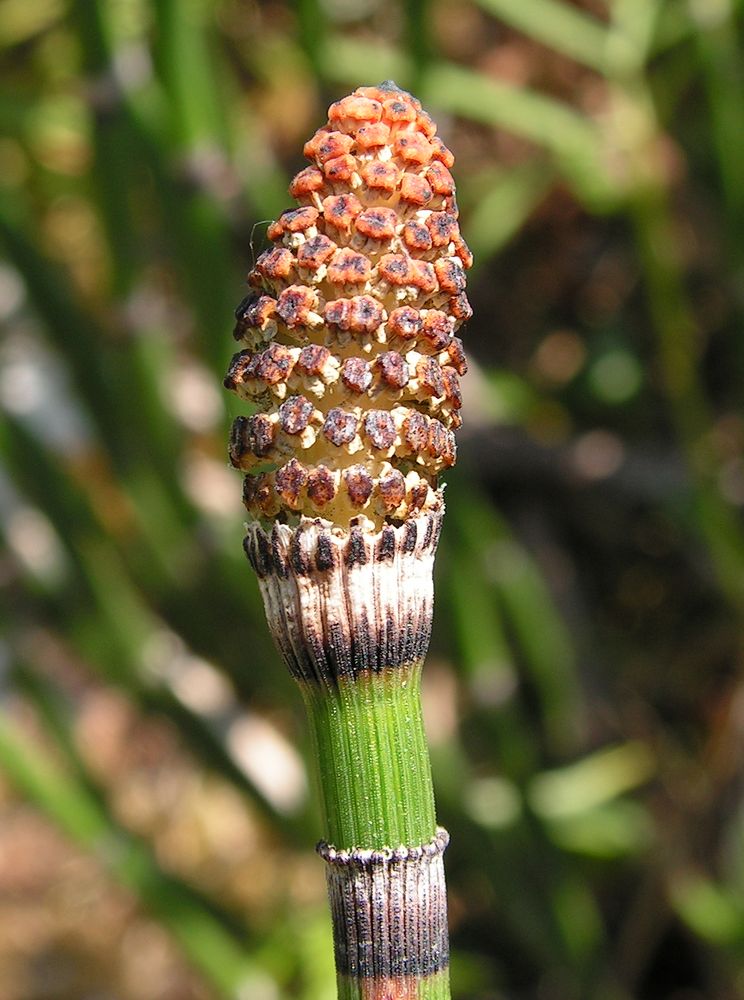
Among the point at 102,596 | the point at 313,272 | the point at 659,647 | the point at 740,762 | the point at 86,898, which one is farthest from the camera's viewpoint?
the point at 86,898

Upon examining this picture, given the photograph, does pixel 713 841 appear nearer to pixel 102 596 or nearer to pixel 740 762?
pixel 740 762

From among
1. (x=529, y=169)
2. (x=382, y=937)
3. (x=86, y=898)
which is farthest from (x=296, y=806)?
(x=382, y=937)

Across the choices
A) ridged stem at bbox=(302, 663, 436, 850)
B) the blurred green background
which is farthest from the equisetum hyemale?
the blurred green background

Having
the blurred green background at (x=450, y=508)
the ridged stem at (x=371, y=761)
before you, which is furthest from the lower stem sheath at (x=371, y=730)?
the blurred green background at (x=450, y=508)

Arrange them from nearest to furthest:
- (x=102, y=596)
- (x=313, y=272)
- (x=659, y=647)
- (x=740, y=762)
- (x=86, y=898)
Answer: (x=313, y=272) < (x=102, y=596) < (x=740, y=762) < (x=659, y=647) < (x=86, y=898)

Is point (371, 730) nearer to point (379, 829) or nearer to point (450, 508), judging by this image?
point (379, 829)

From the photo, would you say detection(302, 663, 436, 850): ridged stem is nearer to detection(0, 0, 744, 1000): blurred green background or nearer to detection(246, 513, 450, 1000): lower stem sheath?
detection(246, 513, 450, 1000): lower stem sheath
